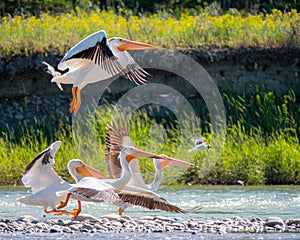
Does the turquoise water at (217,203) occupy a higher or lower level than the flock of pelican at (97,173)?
lower

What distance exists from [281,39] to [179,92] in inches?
90.1

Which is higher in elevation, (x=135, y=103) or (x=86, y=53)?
(x=86, y=53)

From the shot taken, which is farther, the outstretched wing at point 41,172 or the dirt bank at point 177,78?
the dirt bank at point 177,78

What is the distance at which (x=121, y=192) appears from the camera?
28.0 ft

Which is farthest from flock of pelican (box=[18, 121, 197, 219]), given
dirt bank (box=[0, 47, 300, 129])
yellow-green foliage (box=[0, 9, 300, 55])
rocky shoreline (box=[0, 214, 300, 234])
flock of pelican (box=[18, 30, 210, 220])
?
yellow-green foliage (box=[0, 9, 300, 55])

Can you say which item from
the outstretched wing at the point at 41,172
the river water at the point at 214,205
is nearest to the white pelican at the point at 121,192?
the outstretched wing at the point at 41,172

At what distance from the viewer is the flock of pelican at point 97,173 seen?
8344 millimetres

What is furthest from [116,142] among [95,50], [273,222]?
[273,222]

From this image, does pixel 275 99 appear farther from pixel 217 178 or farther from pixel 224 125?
pixel 217 178

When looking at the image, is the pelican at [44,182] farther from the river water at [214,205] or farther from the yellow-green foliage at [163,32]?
the yellow-green foliage at [163,32]

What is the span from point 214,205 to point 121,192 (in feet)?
6.19

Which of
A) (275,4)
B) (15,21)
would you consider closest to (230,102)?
(15,21)

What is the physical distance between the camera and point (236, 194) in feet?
36.6

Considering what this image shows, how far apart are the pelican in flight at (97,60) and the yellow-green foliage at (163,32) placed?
22.5 feet
